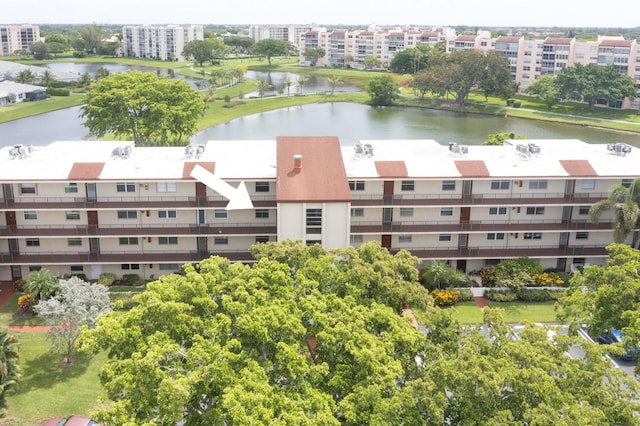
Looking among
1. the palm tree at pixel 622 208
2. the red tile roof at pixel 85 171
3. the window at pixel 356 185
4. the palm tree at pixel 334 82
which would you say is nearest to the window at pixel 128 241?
the red tile roof at pixel 85 171

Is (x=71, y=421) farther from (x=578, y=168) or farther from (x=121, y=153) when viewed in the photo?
(x=578, y=168)

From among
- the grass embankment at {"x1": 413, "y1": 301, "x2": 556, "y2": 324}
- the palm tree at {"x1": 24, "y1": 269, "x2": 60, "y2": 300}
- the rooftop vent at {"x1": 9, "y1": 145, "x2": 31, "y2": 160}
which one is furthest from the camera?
the rooftop vent at {"x1": 9, "y1": 145, "x2": 31, "y2": 160}

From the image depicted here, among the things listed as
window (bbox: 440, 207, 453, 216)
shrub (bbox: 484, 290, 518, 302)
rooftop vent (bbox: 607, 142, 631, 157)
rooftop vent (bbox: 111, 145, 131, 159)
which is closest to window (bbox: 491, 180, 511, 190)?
window (bbox: 440, 207, 453, 216)

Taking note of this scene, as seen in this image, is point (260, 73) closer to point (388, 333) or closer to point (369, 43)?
point (369, 43)

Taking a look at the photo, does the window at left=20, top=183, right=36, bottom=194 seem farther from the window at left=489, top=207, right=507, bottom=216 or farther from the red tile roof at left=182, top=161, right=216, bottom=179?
the window at left=489, top=207, right=507, bottom=216

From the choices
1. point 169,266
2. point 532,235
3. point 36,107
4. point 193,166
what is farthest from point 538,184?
point 36,107

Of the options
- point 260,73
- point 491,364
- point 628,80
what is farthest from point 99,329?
point 260,73

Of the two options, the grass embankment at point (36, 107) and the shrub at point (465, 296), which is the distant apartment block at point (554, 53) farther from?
the shrub at point (465, 296)
